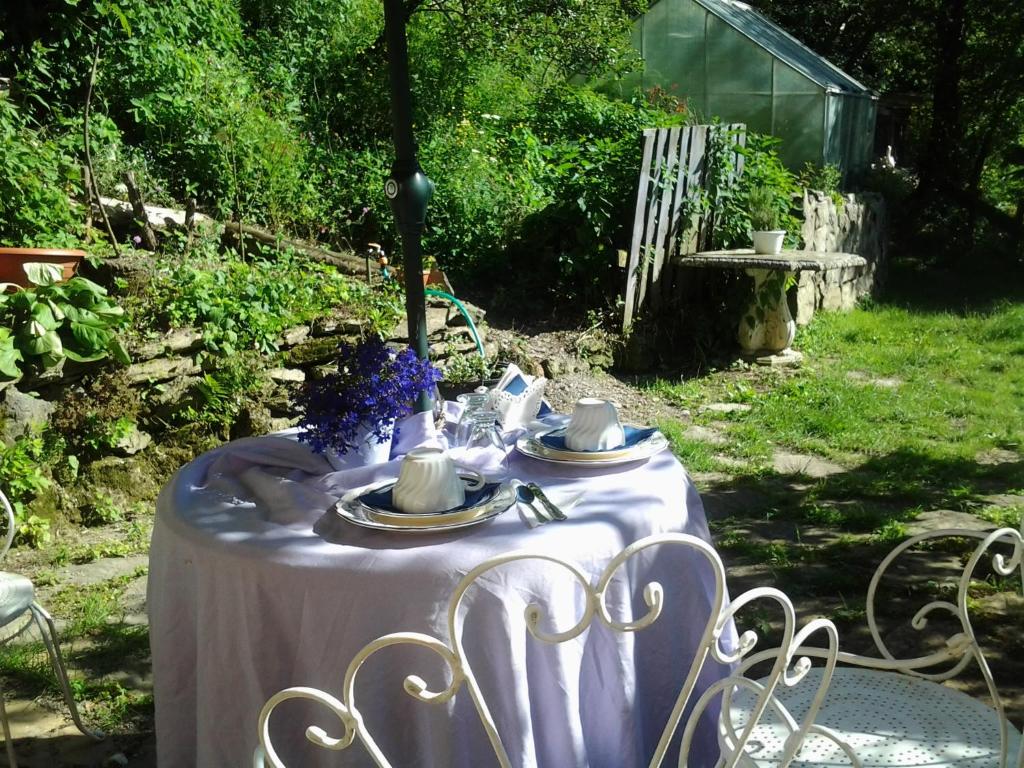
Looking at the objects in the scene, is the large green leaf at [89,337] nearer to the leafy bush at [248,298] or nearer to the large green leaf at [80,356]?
the large green leaf at [80,356]

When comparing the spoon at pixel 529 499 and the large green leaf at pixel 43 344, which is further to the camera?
the large green leaf at pixel 43 344

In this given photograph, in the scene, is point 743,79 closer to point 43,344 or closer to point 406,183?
point 43,344

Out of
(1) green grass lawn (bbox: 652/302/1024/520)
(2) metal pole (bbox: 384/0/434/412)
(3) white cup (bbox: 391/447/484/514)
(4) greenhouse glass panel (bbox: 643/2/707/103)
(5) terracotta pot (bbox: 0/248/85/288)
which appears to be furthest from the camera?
(4) greenhouse glass panel (bbox: 643/2/707/103)

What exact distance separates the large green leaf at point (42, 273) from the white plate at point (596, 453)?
3019 millimetres

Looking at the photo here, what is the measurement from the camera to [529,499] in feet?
6.22

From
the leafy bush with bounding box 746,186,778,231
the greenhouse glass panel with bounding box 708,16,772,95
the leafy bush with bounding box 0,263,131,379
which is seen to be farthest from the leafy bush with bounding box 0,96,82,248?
the greenhouse glass panel with bounding box 708,16,772,95

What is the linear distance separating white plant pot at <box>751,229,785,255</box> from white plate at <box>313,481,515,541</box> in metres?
5.46

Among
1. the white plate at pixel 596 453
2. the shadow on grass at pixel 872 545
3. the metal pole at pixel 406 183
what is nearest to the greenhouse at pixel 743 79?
the shadow on grass at pixel 872 545

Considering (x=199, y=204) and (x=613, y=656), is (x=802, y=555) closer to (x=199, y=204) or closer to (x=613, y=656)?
(x=613, y=656)

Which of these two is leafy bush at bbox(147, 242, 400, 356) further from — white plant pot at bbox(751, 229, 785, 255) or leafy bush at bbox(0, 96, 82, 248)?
white plant pot at bbox(751, 229, 785, 255)

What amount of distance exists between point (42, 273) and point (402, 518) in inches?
131

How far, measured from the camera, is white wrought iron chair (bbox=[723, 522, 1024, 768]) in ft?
5.52

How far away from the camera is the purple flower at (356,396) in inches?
79.1

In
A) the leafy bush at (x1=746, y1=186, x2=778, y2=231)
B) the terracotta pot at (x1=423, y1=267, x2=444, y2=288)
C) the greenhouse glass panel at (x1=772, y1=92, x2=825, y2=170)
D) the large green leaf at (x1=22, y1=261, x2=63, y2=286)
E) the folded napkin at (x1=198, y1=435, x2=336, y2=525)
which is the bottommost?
the folded napkin at (x1=198, y1=435, x2=336, y2=525)
